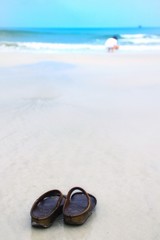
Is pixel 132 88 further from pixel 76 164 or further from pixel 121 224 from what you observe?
pixel 121 224

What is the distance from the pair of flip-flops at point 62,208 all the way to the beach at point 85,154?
53 mm

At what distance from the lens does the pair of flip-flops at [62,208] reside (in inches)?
83.9

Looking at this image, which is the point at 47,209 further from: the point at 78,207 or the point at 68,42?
the point at 68,42

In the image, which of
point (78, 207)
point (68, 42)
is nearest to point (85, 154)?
point (78, 207)

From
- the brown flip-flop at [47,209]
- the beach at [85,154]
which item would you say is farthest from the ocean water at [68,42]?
the brown flip-flop at [47,209]

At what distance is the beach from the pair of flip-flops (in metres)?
0.05

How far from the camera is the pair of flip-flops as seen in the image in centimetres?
213

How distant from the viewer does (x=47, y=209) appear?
2.24 meters

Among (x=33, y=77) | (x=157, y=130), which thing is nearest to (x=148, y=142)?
(x=157, y=130)

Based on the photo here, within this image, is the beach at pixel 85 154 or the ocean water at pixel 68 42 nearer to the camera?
the beach at pixel 85 154

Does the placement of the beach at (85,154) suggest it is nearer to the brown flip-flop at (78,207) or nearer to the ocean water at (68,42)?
the brown flip-flop at (78,207)

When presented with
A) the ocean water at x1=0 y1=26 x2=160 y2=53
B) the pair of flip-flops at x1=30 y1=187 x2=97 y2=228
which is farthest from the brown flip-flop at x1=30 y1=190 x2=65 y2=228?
the ocean water at x1=0 y1=26 x2=160 y2=53

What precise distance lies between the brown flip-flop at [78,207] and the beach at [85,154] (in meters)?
0.05

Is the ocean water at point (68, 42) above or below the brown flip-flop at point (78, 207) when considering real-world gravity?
above
